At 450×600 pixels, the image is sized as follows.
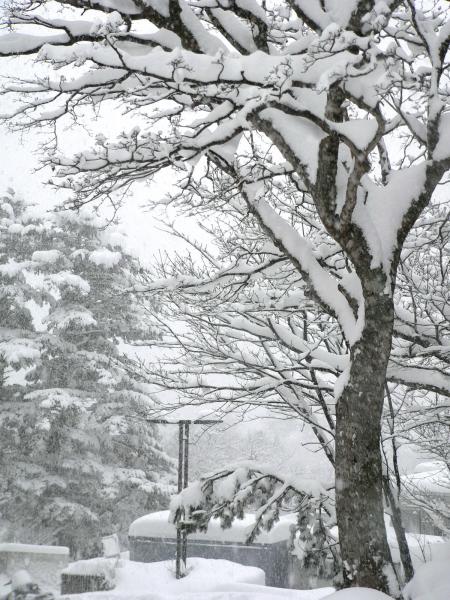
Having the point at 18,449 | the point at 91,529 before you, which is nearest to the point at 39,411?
the point at 18,449

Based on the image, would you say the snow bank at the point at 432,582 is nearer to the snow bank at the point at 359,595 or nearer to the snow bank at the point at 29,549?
the snow bank at the point at 359,595

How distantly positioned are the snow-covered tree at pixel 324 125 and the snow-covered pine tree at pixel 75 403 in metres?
12.1

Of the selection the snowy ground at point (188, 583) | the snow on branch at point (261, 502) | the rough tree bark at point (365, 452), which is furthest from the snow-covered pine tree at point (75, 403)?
the rough tree bark at point (365, 452)

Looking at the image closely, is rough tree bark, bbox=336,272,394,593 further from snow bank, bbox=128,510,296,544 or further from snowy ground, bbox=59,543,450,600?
snow bank, bbox=128,510,296,544

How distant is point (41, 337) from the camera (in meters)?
17.6

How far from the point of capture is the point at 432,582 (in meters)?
3.38

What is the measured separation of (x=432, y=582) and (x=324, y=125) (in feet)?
10.0

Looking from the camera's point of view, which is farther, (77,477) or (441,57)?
(77,477)

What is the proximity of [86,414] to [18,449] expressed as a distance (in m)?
2.35

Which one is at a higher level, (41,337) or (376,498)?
(41,337)

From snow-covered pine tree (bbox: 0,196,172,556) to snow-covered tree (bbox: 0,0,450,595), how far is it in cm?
1211

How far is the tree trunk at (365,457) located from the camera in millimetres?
3275

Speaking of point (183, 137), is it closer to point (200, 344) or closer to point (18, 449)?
point (200, 344)

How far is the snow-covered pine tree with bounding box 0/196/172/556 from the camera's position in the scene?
16.3 metres
